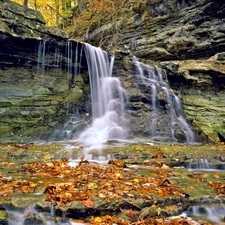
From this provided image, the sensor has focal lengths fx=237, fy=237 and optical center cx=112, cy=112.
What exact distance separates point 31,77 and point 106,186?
8.06 m

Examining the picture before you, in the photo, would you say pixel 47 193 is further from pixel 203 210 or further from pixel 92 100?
pixel 92 100

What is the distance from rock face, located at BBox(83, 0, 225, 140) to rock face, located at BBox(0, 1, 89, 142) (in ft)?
10.3

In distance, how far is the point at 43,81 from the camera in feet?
36.0

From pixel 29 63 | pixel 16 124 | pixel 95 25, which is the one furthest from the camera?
pixel 95 25

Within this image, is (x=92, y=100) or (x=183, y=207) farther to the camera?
(x=92, y=100)

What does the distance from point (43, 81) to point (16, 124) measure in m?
2.39

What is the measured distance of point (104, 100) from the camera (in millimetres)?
11430

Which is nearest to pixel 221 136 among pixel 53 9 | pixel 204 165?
pixel 204 165

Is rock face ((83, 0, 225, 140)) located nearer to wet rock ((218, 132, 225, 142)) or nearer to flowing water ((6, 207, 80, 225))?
wet rock ((218, 132, 225, 142))

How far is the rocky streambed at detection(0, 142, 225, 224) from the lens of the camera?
3.24 meters

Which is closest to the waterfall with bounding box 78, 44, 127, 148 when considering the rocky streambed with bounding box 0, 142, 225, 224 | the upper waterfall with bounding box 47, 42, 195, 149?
the upper waterfall with bounding box 47, 42, 195, 149

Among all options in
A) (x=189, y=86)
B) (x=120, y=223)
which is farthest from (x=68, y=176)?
(x=189, y=86)

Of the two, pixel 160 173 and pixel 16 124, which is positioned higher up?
pixel 16 124

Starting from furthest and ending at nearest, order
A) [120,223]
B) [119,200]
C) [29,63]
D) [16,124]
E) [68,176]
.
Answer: [29,63]
[16,124]
[68,176]
[119,200]
[120,223]
